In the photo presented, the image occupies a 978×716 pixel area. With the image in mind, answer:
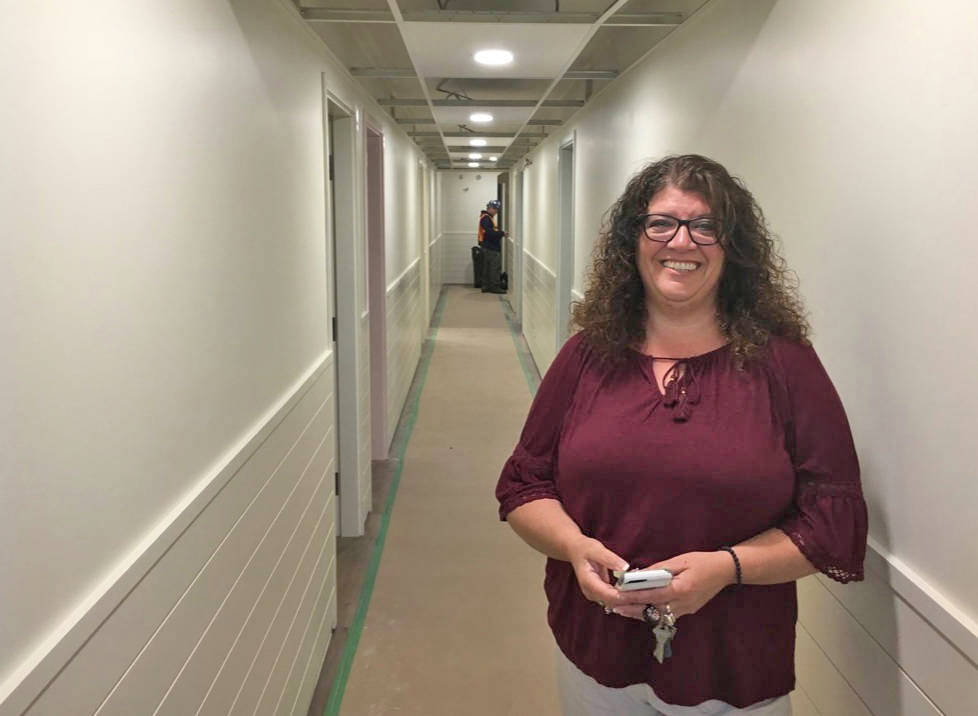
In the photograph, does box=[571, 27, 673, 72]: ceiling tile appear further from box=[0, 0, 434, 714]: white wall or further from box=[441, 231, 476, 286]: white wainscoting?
box=[441, 231, 476, 286]: white wainscoting

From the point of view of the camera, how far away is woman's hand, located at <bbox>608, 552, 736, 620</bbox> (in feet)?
4.10

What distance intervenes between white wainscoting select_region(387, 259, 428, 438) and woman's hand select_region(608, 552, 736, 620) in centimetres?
389

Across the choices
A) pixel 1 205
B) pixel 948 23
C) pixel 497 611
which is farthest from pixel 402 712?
pixel 948 23

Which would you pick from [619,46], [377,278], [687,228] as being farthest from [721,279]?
[377,278]

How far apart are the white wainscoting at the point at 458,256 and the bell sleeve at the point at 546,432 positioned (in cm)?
1327

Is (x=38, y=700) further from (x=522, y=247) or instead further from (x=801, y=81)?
(x=522, y=247)

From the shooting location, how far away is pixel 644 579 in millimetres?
1207

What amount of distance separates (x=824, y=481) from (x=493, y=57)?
2529 mm

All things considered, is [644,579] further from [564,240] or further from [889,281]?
[564,240]

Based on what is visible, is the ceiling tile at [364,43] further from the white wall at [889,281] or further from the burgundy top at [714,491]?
the burgundy top at [714,491]

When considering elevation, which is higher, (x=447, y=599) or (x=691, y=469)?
(x=691, y=469)

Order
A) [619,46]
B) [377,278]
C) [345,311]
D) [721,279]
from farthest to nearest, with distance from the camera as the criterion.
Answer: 1. [377,278]
2. [619,46]
3. [345,311]
4. [721,279]

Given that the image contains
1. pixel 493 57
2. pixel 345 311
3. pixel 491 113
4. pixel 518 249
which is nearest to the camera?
pixel 493 57

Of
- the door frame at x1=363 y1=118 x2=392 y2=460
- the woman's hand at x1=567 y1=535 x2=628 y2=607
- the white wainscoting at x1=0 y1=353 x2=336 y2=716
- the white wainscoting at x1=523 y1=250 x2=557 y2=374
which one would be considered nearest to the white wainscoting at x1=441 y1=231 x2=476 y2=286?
the white wainscoting at x1=523 y1=250 x2=557 y2=374
